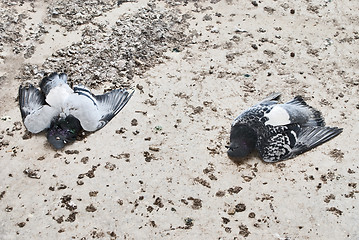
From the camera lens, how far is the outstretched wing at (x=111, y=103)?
5.23 meters

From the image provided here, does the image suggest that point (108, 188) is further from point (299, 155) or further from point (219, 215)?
point (299, 155)

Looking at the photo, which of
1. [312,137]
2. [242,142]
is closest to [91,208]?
[242,142]

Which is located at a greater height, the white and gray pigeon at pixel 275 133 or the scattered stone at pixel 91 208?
the white and gray pigeon at pixel 275 133

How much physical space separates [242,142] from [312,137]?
89 centimetres

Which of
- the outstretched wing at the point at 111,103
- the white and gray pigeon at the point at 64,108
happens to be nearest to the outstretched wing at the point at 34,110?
the white and gray pigeon at the point at 64,108

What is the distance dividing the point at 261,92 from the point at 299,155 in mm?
1271

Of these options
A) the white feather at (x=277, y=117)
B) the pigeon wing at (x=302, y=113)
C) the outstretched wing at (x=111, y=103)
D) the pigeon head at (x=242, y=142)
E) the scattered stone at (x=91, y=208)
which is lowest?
the scattered stone at (x=91, y=208)

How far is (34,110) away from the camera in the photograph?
5203 mm

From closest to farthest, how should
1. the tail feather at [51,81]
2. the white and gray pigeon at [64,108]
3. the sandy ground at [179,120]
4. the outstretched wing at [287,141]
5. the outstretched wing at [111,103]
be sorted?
the sandy ground at [179,120] → the outstretched wing at [287,141] → the white and gray pigeon at [64,108] → the outstretched wing at [111,103] → the tail feather at [51,81]

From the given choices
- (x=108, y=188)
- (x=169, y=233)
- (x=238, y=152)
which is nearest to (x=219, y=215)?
(x=169, y=233)

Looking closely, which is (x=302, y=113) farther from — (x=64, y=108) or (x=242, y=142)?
(x=64, y=108)

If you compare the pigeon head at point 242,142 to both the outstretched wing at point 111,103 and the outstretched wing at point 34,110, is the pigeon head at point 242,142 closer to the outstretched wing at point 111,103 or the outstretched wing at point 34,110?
the outstretched wing at point 111,103

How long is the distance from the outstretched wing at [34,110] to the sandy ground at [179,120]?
167mm

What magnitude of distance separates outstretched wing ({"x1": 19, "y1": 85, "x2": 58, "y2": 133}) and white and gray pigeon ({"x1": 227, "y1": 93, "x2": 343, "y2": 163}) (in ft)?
7.62
